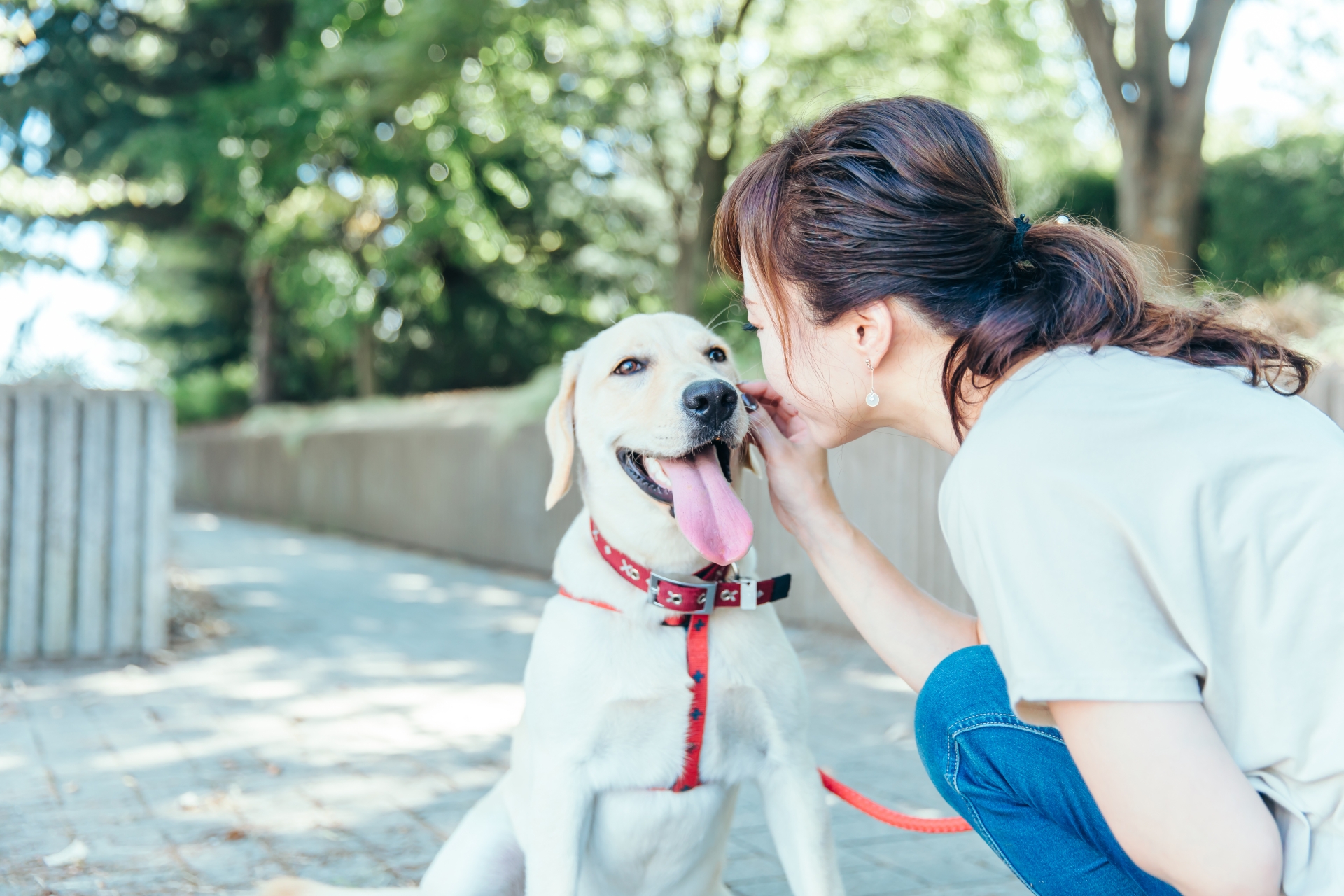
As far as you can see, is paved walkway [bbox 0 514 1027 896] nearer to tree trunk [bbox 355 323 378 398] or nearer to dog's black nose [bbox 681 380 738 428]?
dog's black nose [bbox 681 380 738 428]

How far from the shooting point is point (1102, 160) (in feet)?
56.8

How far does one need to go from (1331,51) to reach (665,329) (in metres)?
10.0

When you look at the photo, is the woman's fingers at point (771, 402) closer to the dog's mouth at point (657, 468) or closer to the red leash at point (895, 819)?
the dog's mouth at point (657, 468)

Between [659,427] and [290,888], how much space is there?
126 centimetres

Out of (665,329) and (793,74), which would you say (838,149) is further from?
(793,74)

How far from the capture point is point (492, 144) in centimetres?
1417

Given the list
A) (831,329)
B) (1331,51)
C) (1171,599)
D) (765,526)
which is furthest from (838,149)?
(1331,51)

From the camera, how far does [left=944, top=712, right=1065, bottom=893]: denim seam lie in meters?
1.87

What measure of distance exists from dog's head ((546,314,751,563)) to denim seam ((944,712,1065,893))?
0.59 metres

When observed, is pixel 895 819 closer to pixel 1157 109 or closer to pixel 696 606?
pixel 696 606

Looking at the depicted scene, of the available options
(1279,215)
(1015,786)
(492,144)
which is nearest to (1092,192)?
(1279,215)

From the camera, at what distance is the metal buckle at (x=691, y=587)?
2316mm

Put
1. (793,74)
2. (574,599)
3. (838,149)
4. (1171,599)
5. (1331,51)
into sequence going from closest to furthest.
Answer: (1171,599), (838,149), (574,599), (1331,51), (793,74)

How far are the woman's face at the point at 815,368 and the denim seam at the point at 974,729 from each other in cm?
55
